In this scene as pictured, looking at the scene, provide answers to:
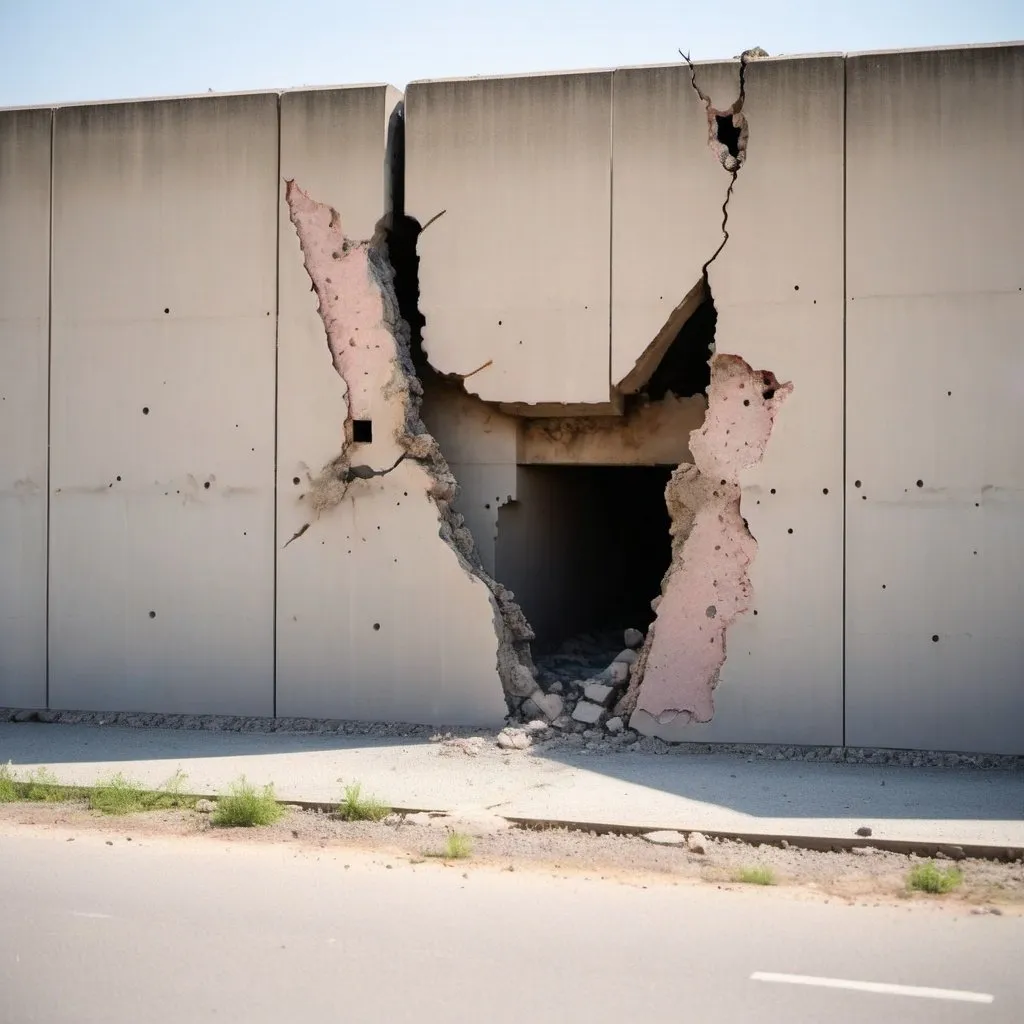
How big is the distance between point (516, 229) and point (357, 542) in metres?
2.64

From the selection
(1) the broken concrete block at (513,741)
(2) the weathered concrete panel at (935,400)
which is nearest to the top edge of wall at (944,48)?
(2) the weathered concrete panel at (935,400)

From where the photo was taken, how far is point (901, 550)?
848 centimetres

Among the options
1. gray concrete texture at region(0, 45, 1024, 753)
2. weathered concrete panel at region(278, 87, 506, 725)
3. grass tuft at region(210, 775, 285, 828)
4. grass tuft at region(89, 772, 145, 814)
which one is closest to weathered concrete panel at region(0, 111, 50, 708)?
gray concrete texture at region(0, 45, 1024, 753)

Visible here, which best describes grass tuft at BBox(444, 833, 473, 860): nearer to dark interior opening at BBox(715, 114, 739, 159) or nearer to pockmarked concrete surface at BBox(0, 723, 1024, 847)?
pockmarked concrete surface at BBox(0, 723, 1024, 847)

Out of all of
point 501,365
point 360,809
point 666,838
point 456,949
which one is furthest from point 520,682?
point 456,949

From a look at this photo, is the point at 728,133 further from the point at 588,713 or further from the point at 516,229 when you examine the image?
the point at 588,713

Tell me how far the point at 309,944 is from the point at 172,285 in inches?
257

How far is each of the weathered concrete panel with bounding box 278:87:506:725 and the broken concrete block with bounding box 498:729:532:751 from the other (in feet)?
1.30

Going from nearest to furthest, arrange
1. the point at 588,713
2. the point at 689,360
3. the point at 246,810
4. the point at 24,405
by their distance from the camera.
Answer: the point at 246,810 < the point at 588,713 < the point at 24,405 < the point at 689,360

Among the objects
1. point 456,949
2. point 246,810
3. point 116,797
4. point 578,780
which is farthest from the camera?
point 578,780

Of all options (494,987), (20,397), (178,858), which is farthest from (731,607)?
(20,397)

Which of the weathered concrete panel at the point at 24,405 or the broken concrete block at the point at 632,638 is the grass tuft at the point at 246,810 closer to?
the broken concrete block at the point at 632,638

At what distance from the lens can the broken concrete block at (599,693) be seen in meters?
9.14

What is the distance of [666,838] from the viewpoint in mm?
6375
